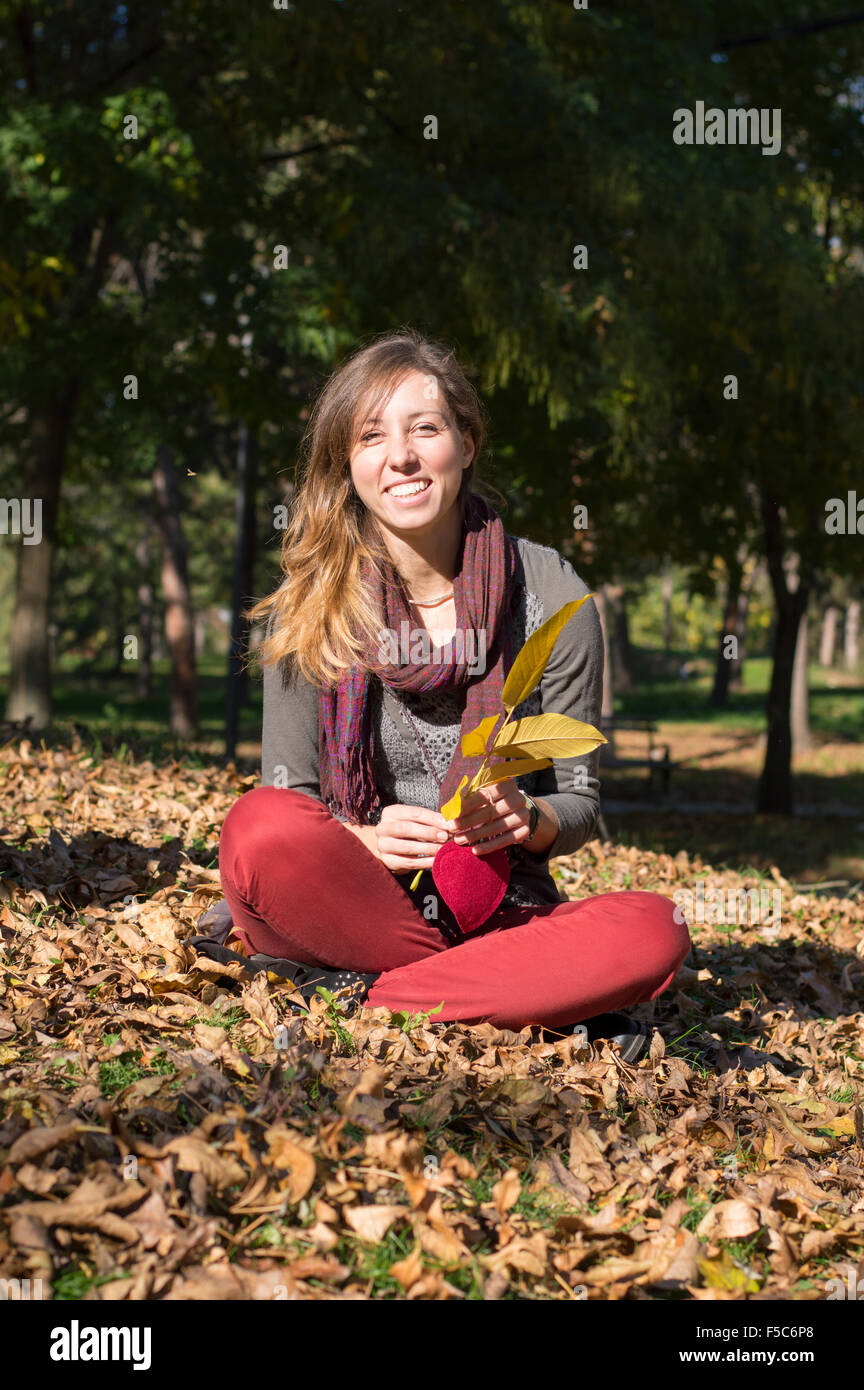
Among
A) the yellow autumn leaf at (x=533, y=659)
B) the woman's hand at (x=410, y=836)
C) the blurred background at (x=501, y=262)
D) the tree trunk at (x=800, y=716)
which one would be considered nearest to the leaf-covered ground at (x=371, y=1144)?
the woman's hand at (x=410, y=836)

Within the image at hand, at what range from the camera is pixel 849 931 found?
5.59 m

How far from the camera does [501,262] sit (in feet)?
27.4

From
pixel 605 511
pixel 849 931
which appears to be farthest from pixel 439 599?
pixel 605 511

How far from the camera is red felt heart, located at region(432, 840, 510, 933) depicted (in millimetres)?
2938

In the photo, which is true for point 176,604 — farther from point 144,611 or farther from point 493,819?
point 493,819

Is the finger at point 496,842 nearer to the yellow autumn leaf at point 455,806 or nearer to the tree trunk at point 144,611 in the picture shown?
the yellow autumn leaf at point 455,806

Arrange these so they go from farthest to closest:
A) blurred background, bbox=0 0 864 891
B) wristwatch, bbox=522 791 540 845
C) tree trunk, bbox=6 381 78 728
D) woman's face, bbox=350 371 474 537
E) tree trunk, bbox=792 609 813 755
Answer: tree trunk, bbox=792 609 813 755
tree trunk, bbox=6 381 78 728
blurred background, bbox=0 0 864 891
woman's face, bbox=350 371 474 537
wristwatch, bbox=522 791 540 845

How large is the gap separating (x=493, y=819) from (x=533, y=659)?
1.30 feet

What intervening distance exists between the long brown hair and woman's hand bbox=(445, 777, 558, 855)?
0.57m

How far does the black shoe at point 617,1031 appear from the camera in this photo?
318cm

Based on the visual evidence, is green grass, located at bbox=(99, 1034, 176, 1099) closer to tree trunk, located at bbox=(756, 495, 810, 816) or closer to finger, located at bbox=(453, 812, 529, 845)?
finger, located at bbox=(453, 812, 529, 845)

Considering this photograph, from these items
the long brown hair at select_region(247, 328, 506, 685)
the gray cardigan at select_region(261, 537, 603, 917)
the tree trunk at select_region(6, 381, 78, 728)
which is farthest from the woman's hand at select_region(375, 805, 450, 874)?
the tree trunk at select_region(6, 381, 78, 728)

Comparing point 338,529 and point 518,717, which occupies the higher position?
point 338,529

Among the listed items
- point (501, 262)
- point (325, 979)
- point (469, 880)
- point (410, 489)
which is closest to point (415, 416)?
A: point (410, 489)
